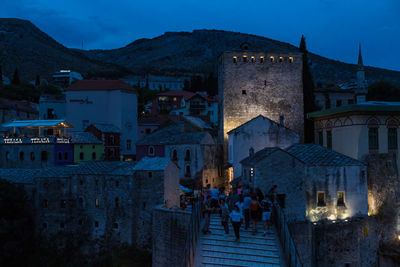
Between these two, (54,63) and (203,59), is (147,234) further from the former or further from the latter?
(203,59)

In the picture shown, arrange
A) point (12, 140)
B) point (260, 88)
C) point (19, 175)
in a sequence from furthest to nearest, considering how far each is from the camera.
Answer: point (12, 140)
point (260, 88)
point (19, 175)

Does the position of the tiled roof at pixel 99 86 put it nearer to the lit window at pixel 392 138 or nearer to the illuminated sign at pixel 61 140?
the illuminated sign at pixel 61 140

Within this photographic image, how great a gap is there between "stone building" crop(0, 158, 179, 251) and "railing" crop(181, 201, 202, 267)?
1402 cm

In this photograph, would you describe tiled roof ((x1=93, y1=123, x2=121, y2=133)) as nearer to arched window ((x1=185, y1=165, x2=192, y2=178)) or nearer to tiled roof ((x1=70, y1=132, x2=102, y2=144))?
tiled roof ((x1=70, y1=132, x2=102, y2=144))

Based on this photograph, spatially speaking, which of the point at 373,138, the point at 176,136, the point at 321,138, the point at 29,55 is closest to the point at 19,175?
the point at 176,136

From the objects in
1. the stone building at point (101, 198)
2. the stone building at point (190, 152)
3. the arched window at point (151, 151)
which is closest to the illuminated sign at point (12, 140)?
the stone building at point (101, 198)

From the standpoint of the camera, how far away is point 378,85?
56094 mm

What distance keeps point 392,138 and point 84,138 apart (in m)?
31.7

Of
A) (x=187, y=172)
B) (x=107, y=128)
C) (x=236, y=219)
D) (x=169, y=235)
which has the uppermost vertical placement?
(x=107, y=128)

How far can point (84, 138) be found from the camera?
1687 inches

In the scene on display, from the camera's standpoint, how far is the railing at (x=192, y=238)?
13469mm

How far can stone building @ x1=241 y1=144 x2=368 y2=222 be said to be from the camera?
25531mm

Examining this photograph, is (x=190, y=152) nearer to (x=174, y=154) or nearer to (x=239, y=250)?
(x=174, y=154)

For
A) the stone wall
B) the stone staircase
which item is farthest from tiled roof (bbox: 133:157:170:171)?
the stone staircase
